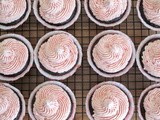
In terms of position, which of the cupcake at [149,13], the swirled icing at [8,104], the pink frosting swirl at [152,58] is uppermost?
the cupcake at [149,13]

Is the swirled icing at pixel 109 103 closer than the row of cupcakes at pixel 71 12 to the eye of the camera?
Yes

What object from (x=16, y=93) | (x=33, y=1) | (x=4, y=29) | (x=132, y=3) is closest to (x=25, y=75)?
(x=16, y=93)

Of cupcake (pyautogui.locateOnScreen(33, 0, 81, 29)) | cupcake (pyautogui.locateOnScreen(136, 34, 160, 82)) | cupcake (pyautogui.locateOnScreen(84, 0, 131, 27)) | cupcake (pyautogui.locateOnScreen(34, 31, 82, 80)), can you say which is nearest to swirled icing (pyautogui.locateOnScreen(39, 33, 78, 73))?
cupcake (pyautogui.locateOnScreen(34, 31, 82, 80))

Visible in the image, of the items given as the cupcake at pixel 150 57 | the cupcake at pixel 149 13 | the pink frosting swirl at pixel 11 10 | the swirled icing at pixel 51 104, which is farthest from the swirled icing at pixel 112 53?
the pink frosting swirl at pixel 11 10

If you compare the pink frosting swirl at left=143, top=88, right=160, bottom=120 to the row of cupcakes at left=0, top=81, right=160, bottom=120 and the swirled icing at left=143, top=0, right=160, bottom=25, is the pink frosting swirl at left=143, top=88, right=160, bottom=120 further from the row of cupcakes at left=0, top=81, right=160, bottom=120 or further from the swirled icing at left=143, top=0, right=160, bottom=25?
the swirled icing at left=143, top=0, right=160, bottom=25

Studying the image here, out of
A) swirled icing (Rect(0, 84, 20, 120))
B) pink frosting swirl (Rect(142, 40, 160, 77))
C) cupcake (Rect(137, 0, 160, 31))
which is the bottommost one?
swirled icing (Rect(0, 84, 20, 120))

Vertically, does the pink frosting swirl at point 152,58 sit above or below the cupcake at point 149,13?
below

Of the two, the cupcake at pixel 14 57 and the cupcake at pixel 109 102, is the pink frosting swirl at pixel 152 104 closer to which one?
the cupcake at pixel 109 102
